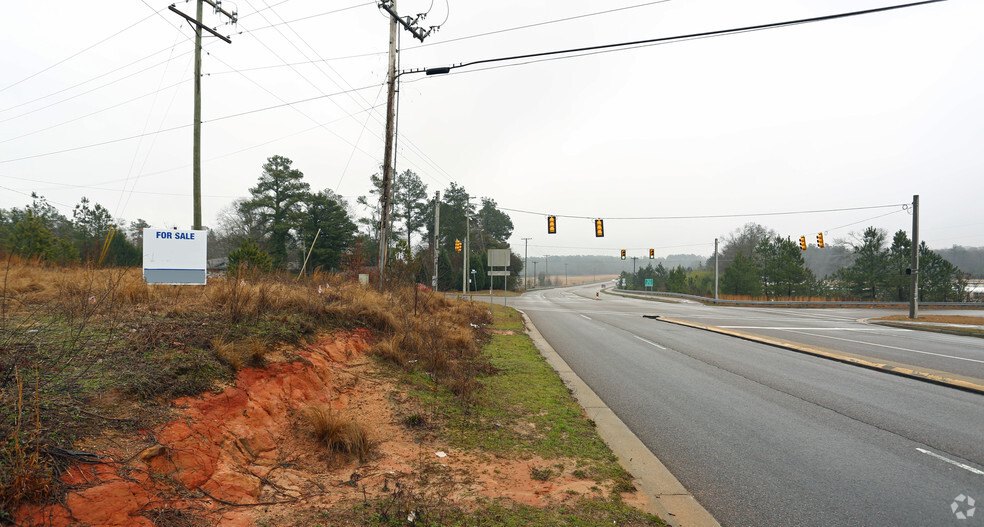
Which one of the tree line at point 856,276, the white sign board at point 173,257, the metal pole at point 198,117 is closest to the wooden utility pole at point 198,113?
the metal pole at point 198,117

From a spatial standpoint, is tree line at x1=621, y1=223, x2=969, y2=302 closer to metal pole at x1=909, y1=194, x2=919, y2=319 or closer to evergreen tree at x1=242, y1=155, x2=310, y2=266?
metal pole at x1=909, y1=194, x2=919, y2=319

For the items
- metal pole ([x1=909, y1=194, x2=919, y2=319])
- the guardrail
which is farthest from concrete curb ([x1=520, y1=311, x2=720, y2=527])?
the guardrail

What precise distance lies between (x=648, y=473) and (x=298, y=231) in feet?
157

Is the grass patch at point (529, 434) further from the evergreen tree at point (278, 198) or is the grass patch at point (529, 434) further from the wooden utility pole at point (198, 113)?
the evergreen tree at point (278, 198)

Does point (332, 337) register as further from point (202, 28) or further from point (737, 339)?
point (202, 28)

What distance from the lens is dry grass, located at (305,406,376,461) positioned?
4184 millimetres

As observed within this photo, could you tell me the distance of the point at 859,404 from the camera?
664 centimetres

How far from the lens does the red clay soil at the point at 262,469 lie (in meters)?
2.61

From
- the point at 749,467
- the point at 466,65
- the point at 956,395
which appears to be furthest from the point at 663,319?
the point at 749,467

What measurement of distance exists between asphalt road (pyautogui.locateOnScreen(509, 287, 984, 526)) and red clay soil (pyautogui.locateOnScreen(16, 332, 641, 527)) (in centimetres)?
143

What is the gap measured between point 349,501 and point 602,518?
2.00 m

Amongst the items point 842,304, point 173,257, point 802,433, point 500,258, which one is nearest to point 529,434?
point 802,433

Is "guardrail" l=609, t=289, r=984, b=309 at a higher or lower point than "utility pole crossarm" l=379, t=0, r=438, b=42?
lower

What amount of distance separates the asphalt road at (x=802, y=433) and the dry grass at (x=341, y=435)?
10.6 feet
